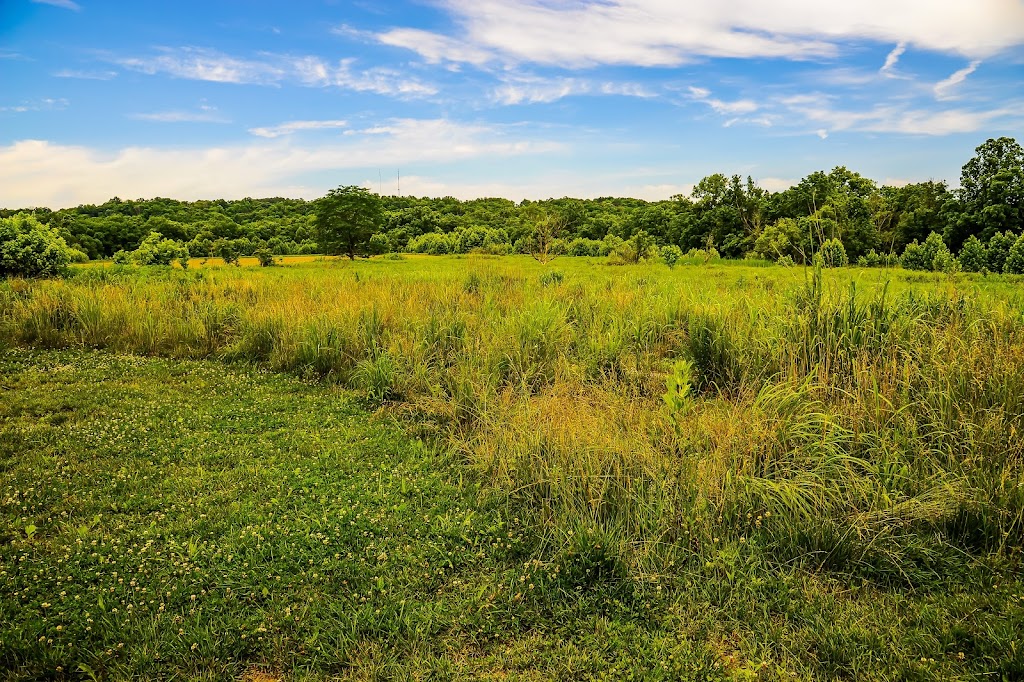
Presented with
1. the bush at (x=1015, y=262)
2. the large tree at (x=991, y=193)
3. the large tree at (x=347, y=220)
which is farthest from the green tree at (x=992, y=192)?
the large tree at (x=347, y=220)

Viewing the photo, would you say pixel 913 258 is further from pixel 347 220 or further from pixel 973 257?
pixel 347 220

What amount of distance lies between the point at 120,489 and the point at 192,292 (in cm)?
942

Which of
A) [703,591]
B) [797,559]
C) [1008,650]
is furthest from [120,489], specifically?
[1008,650]

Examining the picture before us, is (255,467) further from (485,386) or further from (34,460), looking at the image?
(485,386)

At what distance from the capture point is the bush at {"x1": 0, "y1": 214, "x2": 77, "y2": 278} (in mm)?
15812

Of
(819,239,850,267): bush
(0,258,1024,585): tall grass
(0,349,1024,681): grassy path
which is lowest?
(0,349,1024,681): grassy path

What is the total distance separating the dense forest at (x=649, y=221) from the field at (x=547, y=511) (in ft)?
64.2

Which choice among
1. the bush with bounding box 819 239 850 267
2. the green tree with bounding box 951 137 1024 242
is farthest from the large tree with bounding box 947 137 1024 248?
the bush with bounding box 819 239 850 267

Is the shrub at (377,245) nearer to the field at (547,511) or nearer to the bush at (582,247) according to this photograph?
the bush at (582,247)

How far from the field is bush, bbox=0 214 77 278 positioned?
1041 cm

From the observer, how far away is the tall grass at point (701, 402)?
4281 millimetres

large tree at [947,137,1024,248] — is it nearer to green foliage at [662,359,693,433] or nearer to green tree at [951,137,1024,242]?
green tree at [951,137,1024,242]

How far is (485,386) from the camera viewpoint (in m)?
7.01

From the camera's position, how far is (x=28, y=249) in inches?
635
